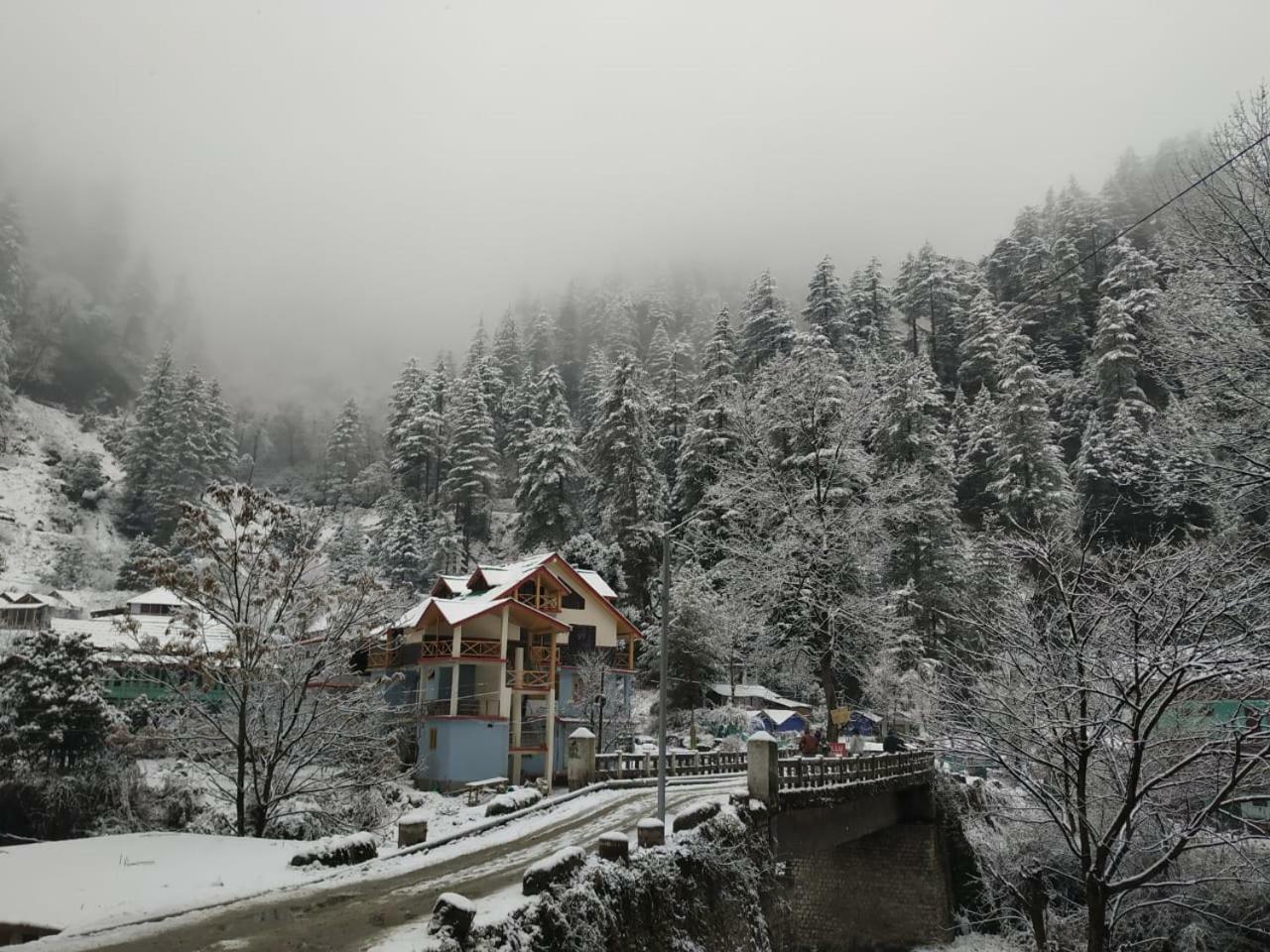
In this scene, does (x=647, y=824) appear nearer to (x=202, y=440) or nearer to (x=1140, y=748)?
(x=1140, y=748)

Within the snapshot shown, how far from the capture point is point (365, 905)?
9.65m

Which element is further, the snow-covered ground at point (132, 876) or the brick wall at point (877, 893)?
the brick wall at point (877, 893)

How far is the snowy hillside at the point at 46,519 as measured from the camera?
182 ft

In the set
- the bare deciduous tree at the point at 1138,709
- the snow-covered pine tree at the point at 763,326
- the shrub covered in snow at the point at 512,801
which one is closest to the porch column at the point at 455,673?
the shrub covered in snow at the point at 512,801

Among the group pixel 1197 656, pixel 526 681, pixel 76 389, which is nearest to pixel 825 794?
pixel 1197 656

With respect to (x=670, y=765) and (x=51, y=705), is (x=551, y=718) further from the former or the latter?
(x=51, y=705)

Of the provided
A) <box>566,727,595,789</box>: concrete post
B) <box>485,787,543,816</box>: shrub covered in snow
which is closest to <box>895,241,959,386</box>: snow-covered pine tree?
<box>566,727,595,789</box>: concrete post

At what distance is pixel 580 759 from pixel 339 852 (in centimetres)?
915

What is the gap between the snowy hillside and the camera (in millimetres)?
55594

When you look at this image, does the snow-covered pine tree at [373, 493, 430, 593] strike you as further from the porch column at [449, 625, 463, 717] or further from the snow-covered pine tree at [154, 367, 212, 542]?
the porch column at [449, 625, 463, 717]

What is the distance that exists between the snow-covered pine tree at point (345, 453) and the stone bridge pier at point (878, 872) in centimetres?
6830

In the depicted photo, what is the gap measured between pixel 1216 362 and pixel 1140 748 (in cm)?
497

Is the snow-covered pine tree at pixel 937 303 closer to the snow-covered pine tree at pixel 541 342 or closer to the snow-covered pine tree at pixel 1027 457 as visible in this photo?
the snow-covered pine tree at pixel 1027 457

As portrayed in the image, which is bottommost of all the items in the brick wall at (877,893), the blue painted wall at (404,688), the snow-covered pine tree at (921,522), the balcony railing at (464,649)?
the brick wall at (877,893)
